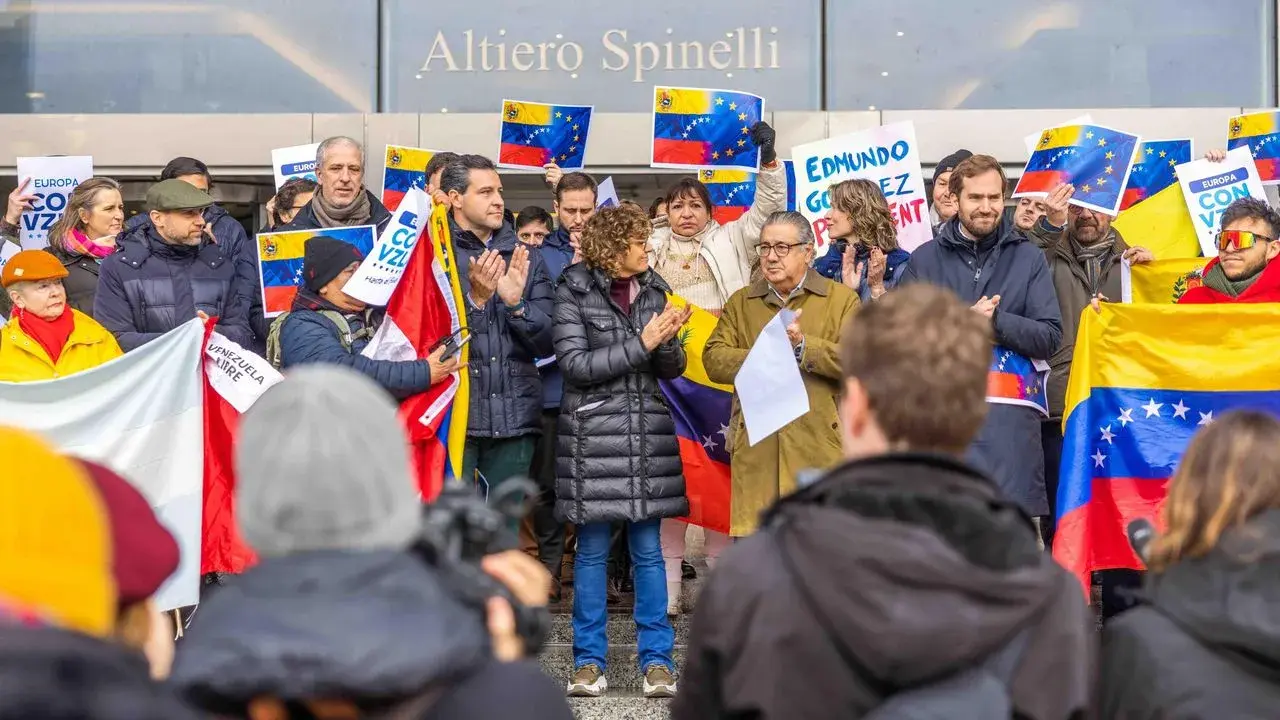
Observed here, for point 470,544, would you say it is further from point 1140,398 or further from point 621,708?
point 1140,398

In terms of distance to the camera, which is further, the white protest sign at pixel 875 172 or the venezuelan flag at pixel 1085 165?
the white protest sign at pixel 875 172

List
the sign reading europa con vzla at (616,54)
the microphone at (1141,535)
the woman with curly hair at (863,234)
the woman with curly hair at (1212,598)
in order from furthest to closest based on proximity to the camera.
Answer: the sign reading europa con vzla at (616,54) → the woman with curly hair at (863,234) → the microphone at (1141,535) → the woman with curly hair at (1212,598)

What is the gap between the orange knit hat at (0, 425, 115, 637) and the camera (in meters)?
1.97

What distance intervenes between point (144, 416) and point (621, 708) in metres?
2.56

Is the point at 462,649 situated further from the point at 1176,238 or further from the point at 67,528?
the point at 1176,238

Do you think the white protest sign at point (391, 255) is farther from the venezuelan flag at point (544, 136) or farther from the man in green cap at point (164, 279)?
the venezuelan flag at point (544, 136)

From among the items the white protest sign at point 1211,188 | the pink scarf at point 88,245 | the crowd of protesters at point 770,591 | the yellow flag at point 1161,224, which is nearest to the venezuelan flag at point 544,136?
the pink scarf at point 88,245

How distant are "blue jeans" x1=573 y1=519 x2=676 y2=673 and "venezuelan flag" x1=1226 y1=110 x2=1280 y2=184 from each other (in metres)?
4.81

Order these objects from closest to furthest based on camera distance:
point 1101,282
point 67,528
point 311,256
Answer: point 67,528 < point 311,256 < point 1101,282

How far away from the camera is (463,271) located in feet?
24.1

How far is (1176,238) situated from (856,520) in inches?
274


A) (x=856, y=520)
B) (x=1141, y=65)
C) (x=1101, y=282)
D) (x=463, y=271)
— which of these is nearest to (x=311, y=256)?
(x=463, y=271)

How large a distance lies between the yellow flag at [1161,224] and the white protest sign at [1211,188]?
0.10m

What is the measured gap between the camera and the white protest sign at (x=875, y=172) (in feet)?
28.5
